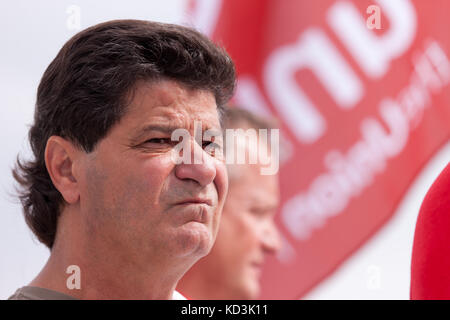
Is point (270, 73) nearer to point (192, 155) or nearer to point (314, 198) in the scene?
point (314, 198)

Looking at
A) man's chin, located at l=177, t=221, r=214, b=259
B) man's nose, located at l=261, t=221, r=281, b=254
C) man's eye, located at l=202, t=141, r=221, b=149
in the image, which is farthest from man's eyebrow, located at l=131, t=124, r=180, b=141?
man's nose, located at l=261, t=221, r=281, b=254

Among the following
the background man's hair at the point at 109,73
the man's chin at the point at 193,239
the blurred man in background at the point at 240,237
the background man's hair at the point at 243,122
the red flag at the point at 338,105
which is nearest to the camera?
the man's chin at the point at 193,239

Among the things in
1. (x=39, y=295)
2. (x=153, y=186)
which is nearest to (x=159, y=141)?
(x=153, y=186)

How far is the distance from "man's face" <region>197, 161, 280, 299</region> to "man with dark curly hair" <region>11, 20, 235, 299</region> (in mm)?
1559

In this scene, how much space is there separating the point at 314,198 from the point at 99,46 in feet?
7.82

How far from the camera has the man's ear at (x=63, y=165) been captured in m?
1.97

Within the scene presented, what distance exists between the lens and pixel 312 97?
410cm

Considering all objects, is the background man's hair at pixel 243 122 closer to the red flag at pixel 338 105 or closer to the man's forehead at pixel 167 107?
the red flag at pixel 338 105

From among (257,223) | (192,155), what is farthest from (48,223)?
(257,223)

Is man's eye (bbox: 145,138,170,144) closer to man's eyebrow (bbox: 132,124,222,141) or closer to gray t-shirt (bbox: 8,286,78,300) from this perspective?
man's eyebrow (bbox: 132,124,222,141)

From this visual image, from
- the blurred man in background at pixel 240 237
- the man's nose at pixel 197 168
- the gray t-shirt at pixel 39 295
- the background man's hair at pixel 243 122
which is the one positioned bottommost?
the gray t-shirt at pixel 39 295

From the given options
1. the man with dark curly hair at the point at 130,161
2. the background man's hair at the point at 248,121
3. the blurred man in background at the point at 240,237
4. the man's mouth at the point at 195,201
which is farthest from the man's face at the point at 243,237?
the man's mouth at the point at 195,201

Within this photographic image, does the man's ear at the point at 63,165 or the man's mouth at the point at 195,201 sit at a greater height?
the man's ear at the point at 63,165
